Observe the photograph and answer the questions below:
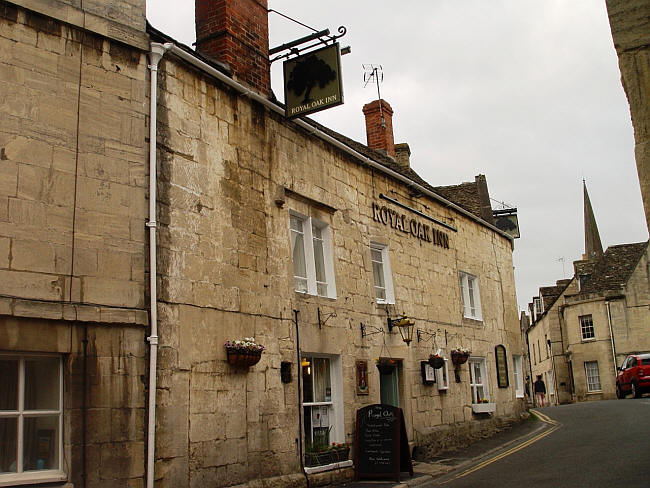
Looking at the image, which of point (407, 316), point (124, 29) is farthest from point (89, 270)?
point (407, 316)

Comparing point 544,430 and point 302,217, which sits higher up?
point 302,217

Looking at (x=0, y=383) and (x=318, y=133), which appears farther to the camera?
(x=318, y=133)

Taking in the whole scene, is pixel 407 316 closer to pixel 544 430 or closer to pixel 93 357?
pixel 544 430

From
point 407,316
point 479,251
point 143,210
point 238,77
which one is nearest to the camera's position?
point 143,210

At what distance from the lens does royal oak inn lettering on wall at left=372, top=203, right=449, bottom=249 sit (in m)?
14.8

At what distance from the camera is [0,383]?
730 centimetres

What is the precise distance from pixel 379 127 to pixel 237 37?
8.54 m

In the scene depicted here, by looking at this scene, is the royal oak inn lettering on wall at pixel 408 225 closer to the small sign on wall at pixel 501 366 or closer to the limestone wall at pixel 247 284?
the limestone wall at pixel 247 284

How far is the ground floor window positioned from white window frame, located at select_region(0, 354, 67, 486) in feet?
122

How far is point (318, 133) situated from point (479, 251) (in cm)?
858

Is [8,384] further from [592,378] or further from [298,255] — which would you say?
[592,378]

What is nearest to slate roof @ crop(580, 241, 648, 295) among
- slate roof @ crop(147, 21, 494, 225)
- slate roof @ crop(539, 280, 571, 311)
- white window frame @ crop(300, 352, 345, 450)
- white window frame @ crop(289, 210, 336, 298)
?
slate roof @ crop(539, 280, 571, 311)

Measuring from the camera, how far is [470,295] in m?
19.1

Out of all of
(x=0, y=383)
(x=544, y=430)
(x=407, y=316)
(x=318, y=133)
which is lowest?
(x=544, y=430)
